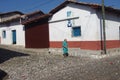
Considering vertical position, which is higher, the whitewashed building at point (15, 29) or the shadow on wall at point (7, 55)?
the whitewashed building at point (15, 29)

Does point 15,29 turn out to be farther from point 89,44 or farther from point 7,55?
point 89,44

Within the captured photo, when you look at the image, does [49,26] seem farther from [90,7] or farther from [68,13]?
[90,7]

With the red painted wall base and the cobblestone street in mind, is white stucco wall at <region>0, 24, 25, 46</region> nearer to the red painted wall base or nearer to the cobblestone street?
the red painted wall base

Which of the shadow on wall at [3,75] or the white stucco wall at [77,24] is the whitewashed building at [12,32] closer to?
the white stucco wall at [77,24]

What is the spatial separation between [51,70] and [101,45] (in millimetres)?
6356

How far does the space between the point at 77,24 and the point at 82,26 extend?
2.00 feet

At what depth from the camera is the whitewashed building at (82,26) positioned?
63.2 ft

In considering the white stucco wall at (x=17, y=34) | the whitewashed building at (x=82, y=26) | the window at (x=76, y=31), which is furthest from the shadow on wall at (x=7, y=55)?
the white stucco wall at (x=17, y=34)

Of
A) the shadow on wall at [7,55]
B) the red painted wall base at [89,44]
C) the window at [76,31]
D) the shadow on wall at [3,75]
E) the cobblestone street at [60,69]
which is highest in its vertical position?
the window at [76,31]

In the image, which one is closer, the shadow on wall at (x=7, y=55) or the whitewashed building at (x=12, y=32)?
the shadow on wall at (x=7, y=55)

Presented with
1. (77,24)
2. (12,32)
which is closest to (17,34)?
(12,32)

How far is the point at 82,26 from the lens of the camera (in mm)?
20250

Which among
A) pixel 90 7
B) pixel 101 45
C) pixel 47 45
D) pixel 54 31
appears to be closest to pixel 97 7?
pixel 90 7

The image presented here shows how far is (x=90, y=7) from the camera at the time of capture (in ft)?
64.1
